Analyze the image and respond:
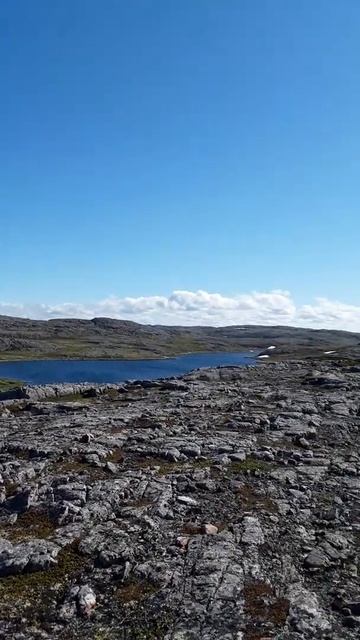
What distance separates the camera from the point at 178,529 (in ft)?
50.8

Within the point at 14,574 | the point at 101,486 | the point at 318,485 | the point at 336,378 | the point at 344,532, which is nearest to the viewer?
the point at 14,574

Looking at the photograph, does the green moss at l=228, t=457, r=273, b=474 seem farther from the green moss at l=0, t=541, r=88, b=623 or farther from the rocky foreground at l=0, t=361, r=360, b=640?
the green moss at l=0, t=541, r=88, b=623

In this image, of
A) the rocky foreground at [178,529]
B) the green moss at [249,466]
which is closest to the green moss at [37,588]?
the rocky foreground at [178,529]

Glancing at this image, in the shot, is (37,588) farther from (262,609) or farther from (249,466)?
(249,466)

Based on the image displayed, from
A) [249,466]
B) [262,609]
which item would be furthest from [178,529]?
[249,466]

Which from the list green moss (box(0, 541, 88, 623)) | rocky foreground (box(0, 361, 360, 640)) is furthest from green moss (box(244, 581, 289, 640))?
green moss (box(0, 541, 88, 623))

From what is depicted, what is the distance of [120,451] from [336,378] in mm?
33881

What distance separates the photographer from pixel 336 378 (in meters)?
51.8

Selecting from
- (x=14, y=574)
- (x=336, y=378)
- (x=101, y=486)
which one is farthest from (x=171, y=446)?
(x=336, y=378)

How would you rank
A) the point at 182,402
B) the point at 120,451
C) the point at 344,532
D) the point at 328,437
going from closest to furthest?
the point at 344,532
the point at 120,451
the point at 328,437
the point at 182,402

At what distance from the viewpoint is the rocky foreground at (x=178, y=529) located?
447 inches

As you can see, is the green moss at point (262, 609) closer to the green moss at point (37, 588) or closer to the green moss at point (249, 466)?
the green moss at point (37, 588)

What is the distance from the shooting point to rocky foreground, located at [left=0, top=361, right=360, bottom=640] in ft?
37.2

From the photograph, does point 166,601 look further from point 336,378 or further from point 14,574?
point 336,378
